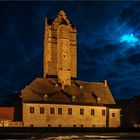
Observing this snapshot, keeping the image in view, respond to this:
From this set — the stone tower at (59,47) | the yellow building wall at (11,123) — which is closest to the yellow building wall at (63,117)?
the yellow building wall at (11,123)

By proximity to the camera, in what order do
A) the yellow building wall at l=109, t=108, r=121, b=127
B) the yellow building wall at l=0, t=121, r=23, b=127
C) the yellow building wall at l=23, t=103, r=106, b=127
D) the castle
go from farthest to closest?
1. the yellow building wall at l=109, t=108, r=121, b=127
2. the castle
3. the yellow building wall at l=23, t=103, r=106, b=127
4. the yellow building wall at l=0, t=121, r=23, b=127

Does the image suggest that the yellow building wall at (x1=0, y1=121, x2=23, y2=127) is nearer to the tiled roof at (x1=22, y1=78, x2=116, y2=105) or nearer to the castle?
the castle

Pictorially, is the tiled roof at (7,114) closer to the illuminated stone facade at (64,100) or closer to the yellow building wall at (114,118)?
the illuminated stone facade at (64,100)

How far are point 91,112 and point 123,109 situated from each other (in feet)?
105

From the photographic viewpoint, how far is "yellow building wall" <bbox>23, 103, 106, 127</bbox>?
219 ft

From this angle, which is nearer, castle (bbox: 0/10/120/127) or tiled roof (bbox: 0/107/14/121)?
tiled roof (bbox: 0/107/14/121)

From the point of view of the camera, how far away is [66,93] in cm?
7225

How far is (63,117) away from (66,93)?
5.05m

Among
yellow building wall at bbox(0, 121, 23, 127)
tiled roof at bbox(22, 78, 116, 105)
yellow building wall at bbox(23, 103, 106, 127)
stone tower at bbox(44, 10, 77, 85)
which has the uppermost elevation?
stone tower at bbox(44, 10, 77, 85)

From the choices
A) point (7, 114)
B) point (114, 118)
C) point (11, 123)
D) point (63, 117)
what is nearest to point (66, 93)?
point (63, 117)

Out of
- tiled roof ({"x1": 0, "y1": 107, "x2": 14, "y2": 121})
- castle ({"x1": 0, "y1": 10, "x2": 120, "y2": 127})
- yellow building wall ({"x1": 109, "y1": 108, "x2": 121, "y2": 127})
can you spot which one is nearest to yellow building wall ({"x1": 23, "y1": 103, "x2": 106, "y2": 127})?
castle ({"x1": 0, "y1": 10, "x2": 120, "y2": 127})

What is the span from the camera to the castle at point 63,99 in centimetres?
6756

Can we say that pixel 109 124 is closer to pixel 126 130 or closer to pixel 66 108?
pixel 66 108

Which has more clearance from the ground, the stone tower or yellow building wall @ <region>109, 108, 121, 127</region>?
the stone tower
